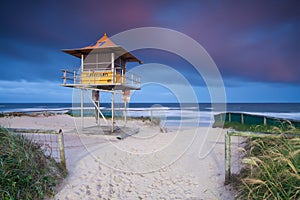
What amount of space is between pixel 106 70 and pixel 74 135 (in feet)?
13.2

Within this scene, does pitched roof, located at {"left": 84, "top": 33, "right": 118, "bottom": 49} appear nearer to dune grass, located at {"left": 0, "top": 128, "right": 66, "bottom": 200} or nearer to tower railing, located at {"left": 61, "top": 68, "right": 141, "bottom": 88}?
tower railing, located at {"left": 61, "top": 68, "right": 141, "bottom": 88}

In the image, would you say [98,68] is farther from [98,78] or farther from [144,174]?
[144,174]

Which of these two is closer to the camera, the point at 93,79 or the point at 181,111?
the point at 93,79

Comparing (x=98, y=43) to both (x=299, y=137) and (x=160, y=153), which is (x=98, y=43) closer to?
(x=160, y=153)

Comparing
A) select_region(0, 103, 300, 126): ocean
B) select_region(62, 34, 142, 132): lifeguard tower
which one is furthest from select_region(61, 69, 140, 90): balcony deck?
select_region(0, 103, 300, 126): ocean

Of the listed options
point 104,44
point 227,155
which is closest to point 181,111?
point 104,44

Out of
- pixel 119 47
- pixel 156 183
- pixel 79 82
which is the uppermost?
pixel 119 47

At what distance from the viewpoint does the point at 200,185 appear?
14.9 ft

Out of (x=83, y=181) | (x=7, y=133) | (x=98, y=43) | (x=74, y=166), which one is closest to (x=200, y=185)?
(x=83, y=181)

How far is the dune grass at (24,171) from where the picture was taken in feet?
10.8

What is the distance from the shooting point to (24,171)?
11.8 feet

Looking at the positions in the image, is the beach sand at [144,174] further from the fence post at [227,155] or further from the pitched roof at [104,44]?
the pitched roof at [104,44]

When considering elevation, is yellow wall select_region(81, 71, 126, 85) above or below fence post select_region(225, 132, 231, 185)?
above

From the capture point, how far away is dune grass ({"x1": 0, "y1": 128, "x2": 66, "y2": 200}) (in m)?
3.28
